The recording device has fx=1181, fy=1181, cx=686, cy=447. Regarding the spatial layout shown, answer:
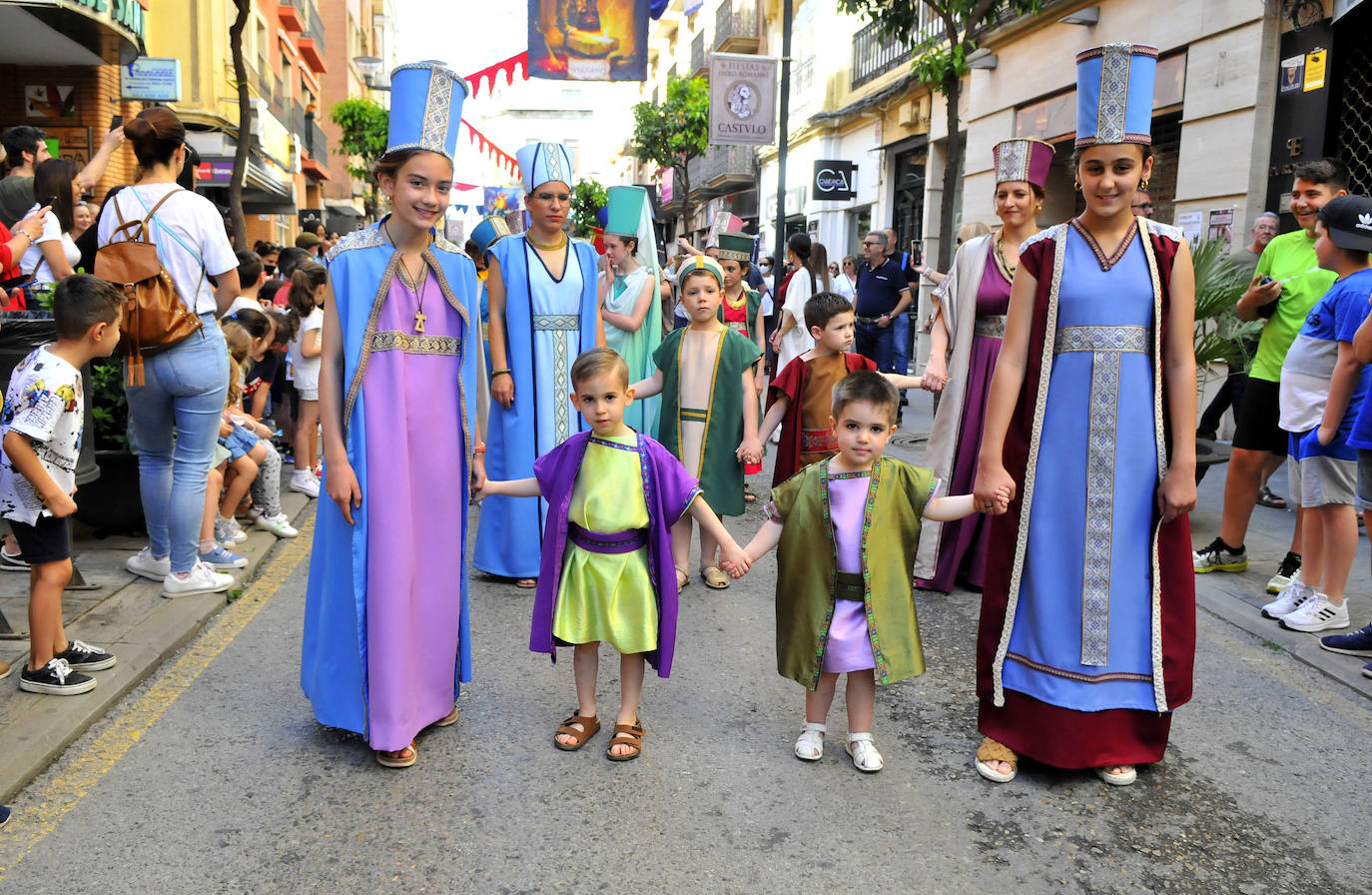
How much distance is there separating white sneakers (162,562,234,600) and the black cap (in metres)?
5.29

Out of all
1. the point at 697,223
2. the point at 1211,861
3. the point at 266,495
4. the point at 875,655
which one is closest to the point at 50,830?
the point at 875,655

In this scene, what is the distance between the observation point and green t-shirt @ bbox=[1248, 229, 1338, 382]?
602 cm

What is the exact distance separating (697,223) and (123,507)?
46705mm

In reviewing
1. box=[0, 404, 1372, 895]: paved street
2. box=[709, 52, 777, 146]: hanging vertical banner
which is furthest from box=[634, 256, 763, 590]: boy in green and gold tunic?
box=[709, 52, 777, 146]: hanging vertical banner

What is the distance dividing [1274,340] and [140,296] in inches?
218

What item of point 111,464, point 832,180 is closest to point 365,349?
point 111,464

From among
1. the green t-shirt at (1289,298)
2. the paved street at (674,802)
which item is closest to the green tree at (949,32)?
the green t-shirt at (1289,298)

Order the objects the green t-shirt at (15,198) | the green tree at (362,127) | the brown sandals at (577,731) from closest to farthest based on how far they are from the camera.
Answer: the brown sandals at (577,731), the green t-shirt at (15,198), the green tree at (362,127)

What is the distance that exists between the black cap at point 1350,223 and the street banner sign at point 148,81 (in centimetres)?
1712

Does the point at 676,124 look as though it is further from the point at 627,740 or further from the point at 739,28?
the point at 627,740

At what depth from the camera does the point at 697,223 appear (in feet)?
170

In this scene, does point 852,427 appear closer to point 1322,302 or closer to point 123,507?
point 1322,302

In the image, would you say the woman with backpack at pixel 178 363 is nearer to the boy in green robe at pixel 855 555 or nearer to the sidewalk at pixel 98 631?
the sidewalk at pixel 98 631

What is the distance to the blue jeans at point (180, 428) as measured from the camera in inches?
211
